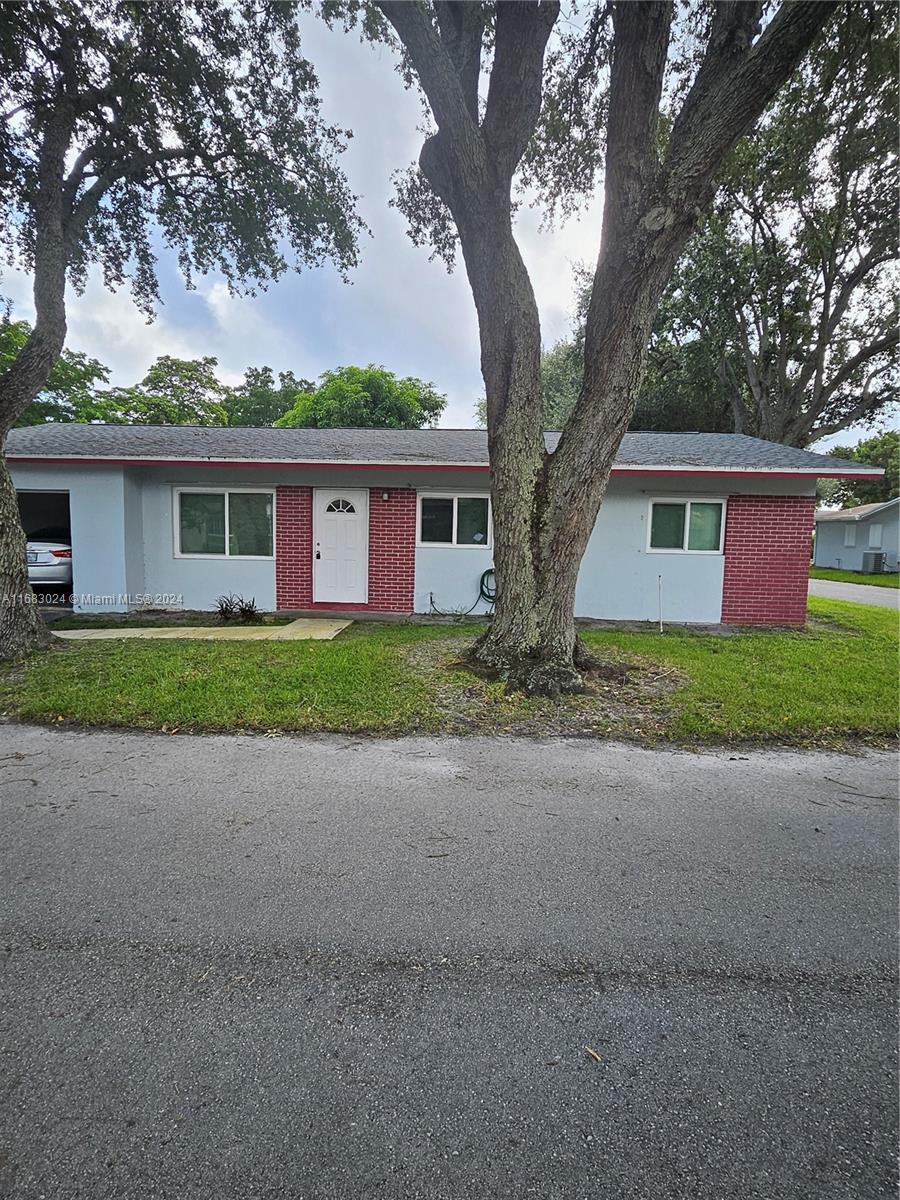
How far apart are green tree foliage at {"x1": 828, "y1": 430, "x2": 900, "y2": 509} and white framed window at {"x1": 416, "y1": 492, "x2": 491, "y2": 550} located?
34570 mm

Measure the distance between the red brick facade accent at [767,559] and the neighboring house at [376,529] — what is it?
0.9 inches

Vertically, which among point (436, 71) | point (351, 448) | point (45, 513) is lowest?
point (45, 513)

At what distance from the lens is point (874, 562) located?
2630cm

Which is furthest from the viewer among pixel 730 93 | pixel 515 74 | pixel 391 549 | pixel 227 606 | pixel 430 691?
pixel 391 549

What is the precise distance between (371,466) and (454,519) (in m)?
1.69

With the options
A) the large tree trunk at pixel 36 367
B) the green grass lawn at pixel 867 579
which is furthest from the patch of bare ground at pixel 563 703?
the green grass lawn at pixel 867 579

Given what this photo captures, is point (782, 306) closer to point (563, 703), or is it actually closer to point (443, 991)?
point (563, 703)

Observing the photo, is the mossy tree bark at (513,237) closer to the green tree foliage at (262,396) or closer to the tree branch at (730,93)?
the tree branch at (730,93)

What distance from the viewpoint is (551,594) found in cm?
565

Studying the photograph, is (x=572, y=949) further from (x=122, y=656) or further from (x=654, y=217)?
(x=122, y=656)

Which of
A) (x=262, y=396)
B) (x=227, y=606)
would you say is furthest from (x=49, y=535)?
(x=262, y=396)

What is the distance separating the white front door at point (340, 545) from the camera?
31.8 feet

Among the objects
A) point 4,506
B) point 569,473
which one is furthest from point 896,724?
point 4,506

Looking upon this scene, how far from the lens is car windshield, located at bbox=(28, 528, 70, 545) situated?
11.2 m
